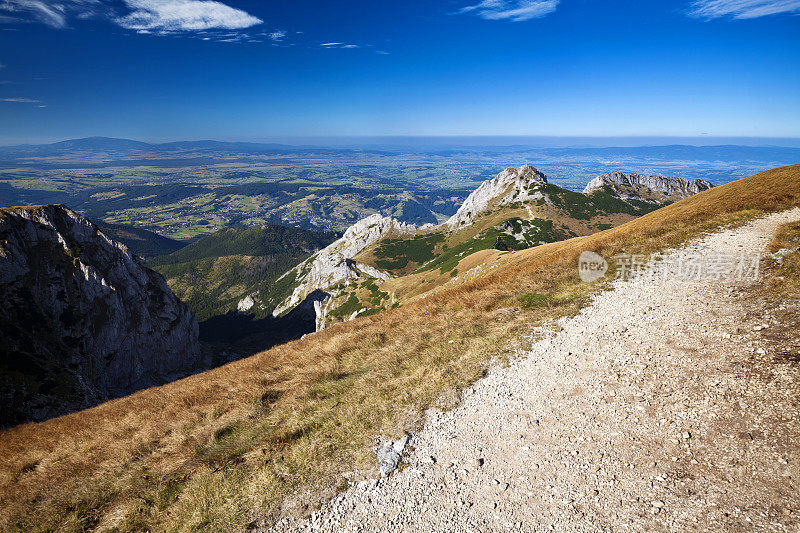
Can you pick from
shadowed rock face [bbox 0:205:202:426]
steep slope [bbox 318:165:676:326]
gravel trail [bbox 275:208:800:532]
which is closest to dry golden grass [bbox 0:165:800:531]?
gravel trail [bbox 275:208:800:532]

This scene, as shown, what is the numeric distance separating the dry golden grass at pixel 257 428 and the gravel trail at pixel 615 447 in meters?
1.44

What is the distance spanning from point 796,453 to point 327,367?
14902mm

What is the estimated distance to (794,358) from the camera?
10195 mm

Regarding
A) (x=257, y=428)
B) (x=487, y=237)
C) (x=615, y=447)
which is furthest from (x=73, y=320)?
(x=487, y=237)

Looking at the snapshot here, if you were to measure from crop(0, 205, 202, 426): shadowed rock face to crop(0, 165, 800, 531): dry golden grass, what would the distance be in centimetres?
4185

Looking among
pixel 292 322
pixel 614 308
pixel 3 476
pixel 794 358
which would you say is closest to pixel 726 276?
pixel 614 308

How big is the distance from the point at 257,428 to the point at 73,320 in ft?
325

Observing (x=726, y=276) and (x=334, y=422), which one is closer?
(x=334, y=422)

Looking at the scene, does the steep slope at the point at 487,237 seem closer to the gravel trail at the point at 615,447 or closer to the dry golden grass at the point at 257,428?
the dry golden grass at the point at 257,428

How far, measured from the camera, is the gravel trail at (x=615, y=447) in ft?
23.2

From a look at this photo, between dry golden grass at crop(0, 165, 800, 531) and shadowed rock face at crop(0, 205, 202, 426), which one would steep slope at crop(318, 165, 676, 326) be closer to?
shadowed rock face at crop(0, 205, 202, 426)

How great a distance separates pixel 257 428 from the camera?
1164 centimetres

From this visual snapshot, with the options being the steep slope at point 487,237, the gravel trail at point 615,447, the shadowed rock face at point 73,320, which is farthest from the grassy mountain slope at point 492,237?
the gravel trail at point 615,447

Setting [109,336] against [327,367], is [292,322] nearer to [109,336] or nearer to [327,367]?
[109,336]
